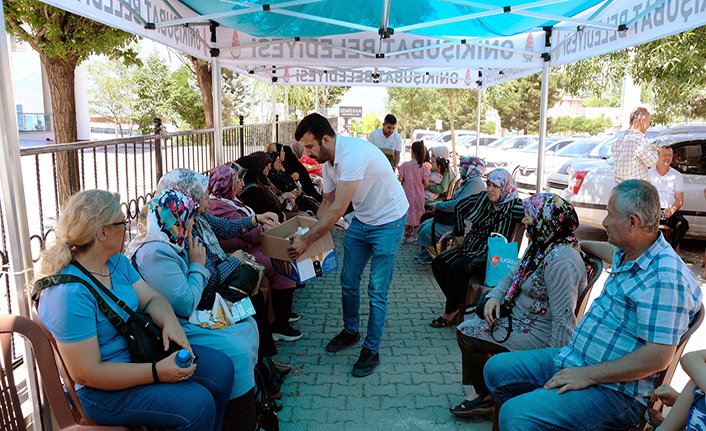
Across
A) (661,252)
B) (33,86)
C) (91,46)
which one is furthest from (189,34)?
(33,86)

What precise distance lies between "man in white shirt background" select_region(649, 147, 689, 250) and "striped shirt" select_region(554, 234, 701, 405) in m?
4.71

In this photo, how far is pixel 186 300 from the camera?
260 centimetres

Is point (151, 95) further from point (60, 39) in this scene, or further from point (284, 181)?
point (284, 181)

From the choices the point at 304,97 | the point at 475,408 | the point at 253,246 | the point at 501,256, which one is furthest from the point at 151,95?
the point at 475,408

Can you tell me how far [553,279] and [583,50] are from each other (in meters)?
3.93

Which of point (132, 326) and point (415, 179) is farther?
point (415, 179)

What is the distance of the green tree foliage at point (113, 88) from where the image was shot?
36938 millimetres

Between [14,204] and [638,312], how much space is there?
9.11 feet

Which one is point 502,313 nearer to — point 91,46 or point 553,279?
point 553,279

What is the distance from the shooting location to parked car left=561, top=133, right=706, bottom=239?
23.6ft

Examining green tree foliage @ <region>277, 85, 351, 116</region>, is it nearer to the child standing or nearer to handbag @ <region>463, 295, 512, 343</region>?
the child standing

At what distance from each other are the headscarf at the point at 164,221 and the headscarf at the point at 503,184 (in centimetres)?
290

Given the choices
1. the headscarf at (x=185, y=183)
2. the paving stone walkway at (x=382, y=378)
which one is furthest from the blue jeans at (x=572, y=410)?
the headscarf at (x=185, y=183)

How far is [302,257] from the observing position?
11.3ft
